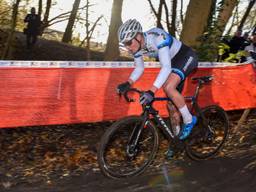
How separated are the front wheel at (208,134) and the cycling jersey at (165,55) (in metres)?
0.93

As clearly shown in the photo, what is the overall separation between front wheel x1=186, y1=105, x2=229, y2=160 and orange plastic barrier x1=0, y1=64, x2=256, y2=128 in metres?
1.19

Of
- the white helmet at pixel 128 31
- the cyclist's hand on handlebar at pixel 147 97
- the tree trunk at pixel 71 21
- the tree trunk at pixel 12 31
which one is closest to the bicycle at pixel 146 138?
the cyclist's hand on handlebar at pixel 147 97

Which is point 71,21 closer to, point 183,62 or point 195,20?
point 195,20

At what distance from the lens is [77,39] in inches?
1166

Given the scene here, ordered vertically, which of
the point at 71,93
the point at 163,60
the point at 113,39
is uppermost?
the point at 163,60

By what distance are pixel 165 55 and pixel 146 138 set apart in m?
1.14

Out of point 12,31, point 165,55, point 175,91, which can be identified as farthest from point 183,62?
point 12,31

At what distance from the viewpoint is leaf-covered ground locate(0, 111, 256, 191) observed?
6.08 metres

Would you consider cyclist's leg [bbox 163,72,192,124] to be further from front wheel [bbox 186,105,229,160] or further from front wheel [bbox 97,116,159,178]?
front wheel [bbox 186,105,229,160]

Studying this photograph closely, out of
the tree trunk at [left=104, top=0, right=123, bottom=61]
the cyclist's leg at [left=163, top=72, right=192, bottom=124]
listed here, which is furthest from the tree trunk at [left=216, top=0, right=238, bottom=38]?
the cyclist's leg at [left=163, top=72, right=192, bottom=124]

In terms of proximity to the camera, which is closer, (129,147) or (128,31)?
(128,31)

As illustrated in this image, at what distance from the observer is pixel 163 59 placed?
527 centimetres

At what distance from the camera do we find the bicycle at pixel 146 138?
5312 mm

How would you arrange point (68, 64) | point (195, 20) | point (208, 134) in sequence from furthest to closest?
point (195, 20), point (68, 64), point (208, 134)
